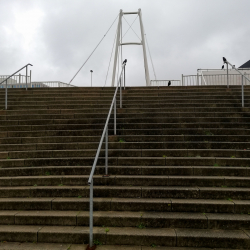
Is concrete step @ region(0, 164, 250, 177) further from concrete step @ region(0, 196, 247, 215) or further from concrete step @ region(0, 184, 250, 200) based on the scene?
concrete step @ region(0, 196, 247, 215)

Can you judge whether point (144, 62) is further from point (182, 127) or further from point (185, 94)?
point (182, 127)

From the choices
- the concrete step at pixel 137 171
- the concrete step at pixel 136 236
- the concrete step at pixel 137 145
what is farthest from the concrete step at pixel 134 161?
the concrete step at pixel 136 236

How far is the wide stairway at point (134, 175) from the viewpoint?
3297mm

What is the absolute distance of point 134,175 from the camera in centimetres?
440

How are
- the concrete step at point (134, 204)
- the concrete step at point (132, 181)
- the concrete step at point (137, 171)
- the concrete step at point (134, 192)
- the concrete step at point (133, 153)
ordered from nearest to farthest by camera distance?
the concrete step at point (134, 204), the concrete step at point (134, 192), the concrete step at point (132, 181), the concrete step at point (137, 171), the concrete step at point (133, 153)

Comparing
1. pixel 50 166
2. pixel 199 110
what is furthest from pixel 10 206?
pixel 199 110

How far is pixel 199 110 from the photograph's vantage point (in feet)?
22.3

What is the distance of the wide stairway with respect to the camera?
3.30 meters

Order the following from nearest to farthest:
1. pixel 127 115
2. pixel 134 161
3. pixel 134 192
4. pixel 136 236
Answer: pixel 136 236, pixel 134 192, pixel 134 161, pixel 127 115

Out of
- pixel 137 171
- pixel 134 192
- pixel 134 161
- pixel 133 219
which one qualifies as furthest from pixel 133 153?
pixel 133 219

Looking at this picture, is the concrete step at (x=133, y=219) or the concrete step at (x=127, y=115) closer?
the concrete step at (x=133, y=219)

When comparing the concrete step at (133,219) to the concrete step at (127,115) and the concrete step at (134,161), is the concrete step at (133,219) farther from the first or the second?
the concrete step at (127,115)

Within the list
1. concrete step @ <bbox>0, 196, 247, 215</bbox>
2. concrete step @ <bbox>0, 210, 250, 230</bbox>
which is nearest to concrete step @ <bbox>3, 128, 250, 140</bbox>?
concrete step @ <bbox>0, 196, 247, 215</bbox>

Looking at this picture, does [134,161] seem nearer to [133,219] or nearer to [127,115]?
[133,219]
